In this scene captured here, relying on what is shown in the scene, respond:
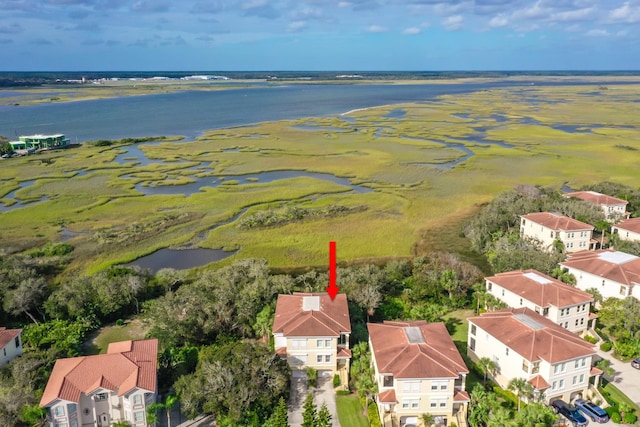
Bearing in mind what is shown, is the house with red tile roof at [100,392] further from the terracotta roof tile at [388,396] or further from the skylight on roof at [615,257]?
the skylight on roof at [615,257]

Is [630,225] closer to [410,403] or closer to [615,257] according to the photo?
[615,257]

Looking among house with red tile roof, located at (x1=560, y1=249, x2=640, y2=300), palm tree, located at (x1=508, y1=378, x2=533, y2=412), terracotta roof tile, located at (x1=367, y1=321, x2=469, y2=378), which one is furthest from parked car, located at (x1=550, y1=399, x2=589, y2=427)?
house with red tile roof, located at (x1=560, y1=249, x2=640, y2=300)

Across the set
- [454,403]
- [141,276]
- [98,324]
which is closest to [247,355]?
[454,403]

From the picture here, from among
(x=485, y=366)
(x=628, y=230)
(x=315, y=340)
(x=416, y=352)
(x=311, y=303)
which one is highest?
(x=628, y=230)

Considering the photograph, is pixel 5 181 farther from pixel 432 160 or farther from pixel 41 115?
pixel 41 115

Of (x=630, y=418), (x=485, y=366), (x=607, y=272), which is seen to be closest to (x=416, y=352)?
(x=485, y=366)

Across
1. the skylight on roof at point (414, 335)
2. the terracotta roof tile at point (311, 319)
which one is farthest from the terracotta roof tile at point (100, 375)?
the skylight on roof at point (414, 335)

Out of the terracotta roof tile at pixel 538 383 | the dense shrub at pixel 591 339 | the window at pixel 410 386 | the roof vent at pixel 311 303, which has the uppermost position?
the roof vent at pixel 311 303
